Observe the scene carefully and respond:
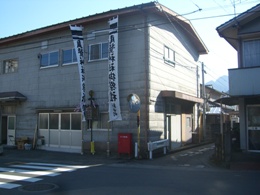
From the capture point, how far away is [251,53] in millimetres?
14797

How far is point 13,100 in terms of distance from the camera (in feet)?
69.8

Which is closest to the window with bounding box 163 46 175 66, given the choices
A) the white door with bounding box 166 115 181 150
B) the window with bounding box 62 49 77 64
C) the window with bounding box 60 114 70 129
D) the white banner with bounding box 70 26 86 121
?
the white door with bounding box 166 115 181 150

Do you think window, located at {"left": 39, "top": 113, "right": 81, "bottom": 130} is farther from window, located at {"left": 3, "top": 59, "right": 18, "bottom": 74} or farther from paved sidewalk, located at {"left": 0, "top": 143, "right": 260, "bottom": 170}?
window, located at {"left": 3, "top": 59, "right": 18, "bottom": 74}

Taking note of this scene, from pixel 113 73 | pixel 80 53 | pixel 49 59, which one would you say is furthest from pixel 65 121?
pixel 113 73

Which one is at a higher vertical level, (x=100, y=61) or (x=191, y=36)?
(x=191, y=36)

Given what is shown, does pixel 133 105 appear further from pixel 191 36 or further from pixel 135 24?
pixel 191 36

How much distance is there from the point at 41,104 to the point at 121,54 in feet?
22.4

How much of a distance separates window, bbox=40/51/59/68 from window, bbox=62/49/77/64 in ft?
1.97

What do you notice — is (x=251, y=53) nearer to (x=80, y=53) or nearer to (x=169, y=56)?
(x=169, y=56)

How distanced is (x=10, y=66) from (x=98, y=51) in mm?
8734

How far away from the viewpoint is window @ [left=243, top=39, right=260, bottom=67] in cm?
1469

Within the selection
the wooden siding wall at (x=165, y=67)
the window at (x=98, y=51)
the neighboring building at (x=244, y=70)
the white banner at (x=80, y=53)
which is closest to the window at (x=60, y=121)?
the white banner at (x=80, y=53)

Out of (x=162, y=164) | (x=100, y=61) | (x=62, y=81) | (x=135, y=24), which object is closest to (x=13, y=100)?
(x=62, y=81)

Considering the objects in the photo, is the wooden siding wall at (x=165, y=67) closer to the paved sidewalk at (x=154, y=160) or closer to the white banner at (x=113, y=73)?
the white banner at (x=113, y=73)
